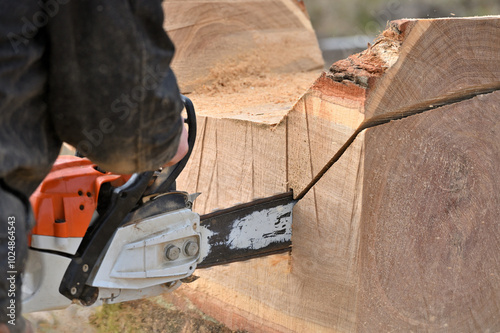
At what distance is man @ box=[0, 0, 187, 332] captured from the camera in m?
0.97

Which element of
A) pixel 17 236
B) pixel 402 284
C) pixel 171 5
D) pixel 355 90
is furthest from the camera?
pixel 171 5

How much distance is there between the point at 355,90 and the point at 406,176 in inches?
14.5

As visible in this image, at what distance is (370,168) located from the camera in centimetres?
193

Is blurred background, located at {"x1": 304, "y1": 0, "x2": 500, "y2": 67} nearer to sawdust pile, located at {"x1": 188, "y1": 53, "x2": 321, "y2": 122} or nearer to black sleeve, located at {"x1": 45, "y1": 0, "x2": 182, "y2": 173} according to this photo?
sawdust pile, located at {"x1": 188, "y1": 53, "x2": 321, "y2": 122}

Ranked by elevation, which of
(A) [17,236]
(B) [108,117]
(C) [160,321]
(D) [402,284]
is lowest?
(C) [160,321]

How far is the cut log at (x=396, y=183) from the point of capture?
6.24 ft

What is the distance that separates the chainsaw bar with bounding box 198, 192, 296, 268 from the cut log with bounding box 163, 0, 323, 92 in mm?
1317

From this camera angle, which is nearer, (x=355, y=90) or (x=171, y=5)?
(x=355, y=90)

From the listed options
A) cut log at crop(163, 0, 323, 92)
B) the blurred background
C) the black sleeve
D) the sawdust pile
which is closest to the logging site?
the sawdust pile

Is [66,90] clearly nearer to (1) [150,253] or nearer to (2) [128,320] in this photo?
(1) [150,253]

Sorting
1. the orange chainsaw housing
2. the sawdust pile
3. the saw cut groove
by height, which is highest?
the saw cut groove

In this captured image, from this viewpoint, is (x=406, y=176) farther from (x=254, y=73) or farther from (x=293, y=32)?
(x=293, y=32)

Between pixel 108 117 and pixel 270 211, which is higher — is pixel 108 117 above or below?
above

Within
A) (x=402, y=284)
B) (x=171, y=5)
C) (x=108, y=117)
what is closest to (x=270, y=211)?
(x=402, y=284)
